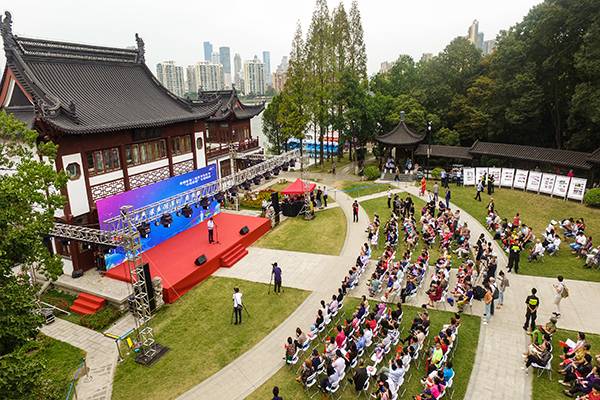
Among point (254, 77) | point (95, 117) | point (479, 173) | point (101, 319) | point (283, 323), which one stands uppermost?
point (254, 77)

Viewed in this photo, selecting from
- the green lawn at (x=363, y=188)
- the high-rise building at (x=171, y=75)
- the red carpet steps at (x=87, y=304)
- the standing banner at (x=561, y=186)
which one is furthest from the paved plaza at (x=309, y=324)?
the high-rise building at (x=171, y=75)

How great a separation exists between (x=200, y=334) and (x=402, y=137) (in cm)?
2766

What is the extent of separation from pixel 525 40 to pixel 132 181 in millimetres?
33608

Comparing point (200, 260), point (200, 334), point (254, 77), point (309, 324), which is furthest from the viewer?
point (254, 77)

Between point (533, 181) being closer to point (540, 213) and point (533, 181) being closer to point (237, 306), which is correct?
point (540, 213)

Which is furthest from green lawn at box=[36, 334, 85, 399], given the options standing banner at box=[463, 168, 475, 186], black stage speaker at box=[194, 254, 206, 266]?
standing banner at box=[463, 168, 475, 186]

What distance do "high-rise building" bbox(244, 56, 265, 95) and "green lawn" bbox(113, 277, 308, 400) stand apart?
492ft

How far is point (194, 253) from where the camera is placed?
21.0m

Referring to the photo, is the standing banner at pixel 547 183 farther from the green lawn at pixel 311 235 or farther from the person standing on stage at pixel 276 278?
the person standing on stage at pixel 276 278

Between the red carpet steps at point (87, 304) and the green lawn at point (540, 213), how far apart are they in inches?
736

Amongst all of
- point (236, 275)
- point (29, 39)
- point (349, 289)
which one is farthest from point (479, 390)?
point (29, 39)

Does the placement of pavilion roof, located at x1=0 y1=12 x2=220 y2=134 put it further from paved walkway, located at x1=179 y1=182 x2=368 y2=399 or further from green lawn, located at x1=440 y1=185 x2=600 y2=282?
green lawn, located at x1=440 y1=185 x2=600 y2=282

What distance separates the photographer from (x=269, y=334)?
48.1 feet

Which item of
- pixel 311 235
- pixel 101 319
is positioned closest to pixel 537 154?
pixel 311 235
